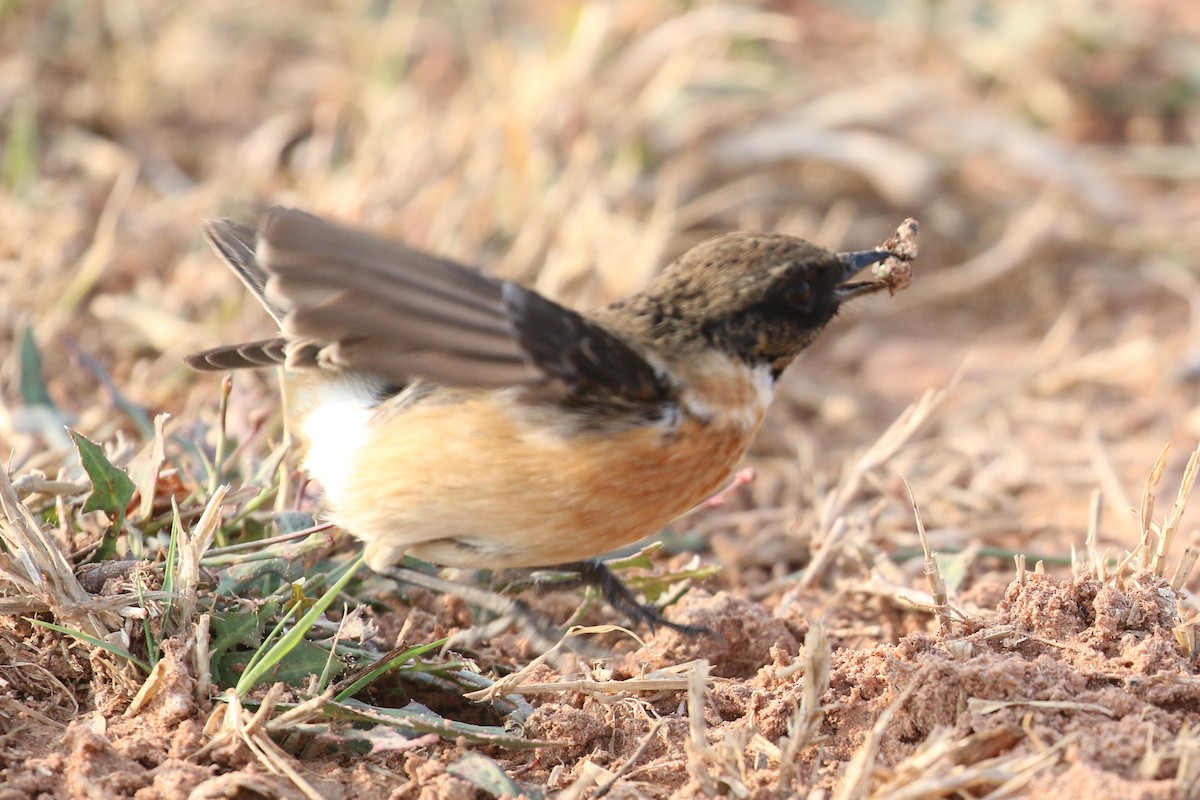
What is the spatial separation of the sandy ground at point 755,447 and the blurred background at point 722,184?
0.09 feet

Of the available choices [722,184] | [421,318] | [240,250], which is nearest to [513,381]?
[421,318]

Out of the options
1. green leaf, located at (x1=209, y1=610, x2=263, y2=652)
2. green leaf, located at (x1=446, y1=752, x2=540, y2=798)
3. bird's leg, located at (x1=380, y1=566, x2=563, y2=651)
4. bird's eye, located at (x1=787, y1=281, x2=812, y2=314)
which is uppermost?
bird's eye, located at (x1=787, y1=281, x2=812, y2=314)

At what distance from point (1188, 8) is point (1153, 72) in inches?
43.8

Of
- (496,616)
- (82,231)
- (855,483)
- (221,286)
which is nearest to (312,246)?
(496,616)

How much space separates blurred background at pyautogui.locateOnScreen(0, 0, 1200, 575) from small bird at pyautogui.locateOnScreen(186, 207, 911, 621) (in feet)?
3.64

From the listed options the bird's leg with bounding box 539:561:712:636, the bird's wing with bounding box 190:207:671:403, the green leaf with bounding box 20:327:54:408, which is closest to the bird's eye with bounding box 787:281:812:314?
the bird's wing with bounding box 190:207:671:403

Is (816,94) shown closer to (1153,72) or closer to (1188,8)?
(1153,72)

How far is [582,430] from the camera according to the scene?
3.92m

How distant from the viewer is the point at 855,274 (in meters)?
4.59

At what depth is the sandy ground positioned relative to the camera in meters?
3.58

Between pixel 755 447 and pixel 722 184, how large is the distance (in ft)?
7.64

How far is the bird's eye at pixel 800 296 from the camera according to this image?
4352mm

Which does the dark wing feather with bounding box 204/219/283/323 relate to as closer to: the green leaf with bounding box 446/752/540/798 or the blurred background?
the blurred background

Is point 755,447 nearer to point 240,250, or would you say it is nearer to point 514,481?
point 240,250
